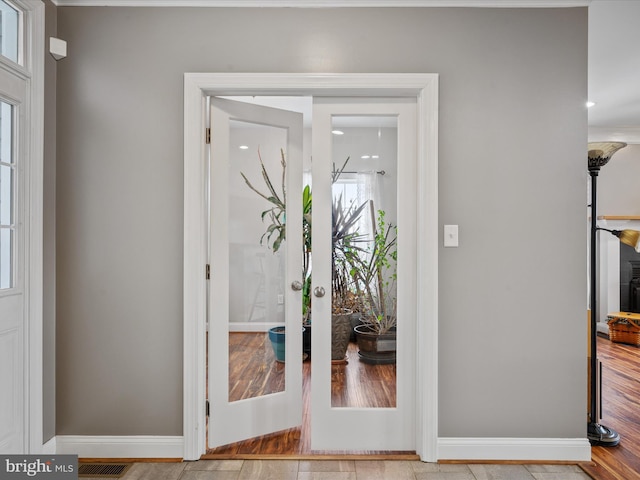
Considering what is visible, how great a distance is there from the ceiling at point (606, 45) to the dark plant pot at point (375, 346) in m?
1.82

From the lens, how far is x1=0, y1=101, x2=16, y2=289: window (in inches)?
77.6

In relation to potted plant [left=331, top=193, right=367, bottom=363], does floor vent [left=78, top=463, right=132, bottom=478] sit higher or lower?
lower

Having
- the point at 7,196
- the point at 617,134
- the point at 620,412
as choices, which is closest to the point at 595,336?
the point at 620,412

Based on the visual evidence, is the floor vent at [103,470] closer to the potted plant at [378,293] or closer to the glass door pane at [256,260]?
the glass door pane at [256,260]

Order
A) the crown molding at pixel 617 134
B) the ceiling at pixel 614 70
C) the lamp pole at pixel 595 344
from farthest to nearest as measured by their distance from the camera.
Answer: the crown molding at pixel 617 134 → the ceiling at pixel 614 70 → the lamp pole at pixel 595 344

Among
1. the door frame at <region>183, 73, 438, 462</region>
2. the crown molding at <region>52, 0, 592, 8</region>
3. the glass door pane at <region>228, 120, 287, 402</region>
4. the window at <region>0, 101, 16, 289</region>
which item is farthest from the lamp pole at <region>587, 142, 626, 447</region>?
the window at <region>0, 101, 16, 289</region>

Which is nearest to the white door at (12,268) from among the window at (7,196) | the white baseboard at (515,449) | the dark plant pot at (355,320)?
the window at (7,196)

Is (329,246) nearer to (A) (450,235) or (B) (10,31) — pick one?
(A) (450,235)

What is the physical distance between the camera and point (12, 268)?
6.66 ft

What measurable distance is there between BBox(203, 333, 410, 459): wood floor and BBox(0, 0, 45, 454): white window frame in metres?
0.94

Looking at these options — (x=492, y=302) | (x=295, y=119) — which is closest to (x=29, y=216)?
(x=295, y=119)

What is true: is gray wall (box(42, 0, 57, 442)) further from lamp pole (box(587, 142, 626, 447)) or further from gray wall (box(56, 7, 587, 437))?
lamp pole (box(587, 142, 626, 447))

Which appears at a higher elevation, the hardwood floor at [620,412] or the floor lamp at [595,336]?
the floor lamp at [595,336]

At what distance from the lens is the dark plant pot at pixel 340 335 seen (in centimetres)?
238
